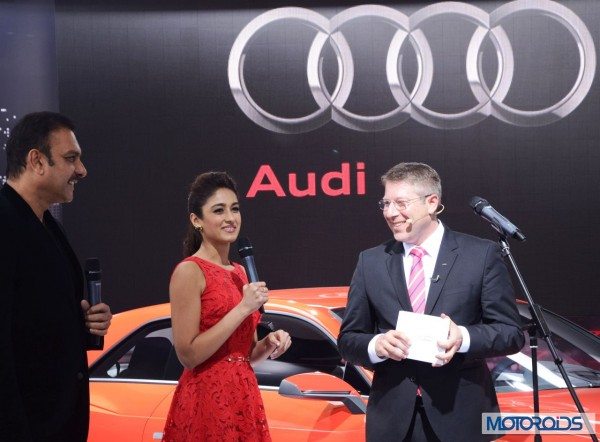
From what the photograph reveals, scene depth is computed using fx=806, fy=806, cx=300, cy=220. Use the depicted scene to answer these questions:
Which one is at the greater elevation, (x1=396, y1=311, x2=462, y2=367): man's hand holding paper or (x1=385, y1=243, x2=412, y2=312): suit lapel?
(x1=385, y1=243, x2=412, y2=312): suit lapel

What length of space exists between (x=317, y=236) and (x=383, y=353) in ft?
10.1

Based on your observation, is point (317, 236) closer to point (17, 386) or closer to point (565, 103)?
point (565, 103)

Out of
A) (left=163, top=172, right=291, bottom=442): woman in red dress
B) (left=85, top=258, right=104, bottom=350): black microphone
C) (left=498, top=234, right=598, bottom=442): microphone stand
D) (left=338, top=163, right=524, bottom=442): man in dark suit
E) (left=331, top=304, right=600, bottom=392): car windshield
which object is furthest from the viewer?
(left=331, top=304, right=600, bottom=392): car windshield

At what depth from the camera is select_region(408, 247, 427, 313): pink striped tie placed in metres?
2.78

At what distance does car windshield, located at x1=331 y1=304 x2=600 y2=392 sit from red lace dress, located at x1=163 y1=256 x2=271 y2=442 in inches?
30.3

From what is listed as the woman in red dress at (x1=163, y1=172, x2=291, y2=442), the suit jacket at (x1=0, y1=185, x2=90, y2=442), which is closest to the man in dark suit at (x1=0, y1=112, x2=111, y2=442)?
the suit jacket at (x1=0, y1=185, x2=90, y2=442)

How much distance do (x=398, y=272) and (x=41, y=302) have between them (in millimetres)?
1217

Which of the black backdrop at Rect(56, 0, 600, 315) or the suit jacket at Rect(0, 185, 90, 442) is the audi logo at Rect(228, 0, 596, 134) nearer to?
the black backdrop at Rect(56, 0, 600, 315)

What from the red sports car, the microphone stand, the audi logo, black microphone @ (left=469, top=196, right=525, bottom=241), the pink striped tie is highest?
the audi logo

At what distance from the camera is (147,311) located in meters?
4.03

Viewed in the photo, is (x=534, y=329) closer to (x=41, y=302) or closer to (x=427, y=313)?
(x=427, y=313)

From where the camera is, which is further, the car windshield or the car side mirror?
the car windshield

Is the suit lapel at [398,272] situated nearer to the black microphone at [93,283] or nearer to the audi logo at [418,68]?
the black microphone at [93,283]

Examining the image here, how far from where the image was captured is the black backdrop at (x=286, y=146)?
5.50 metres
